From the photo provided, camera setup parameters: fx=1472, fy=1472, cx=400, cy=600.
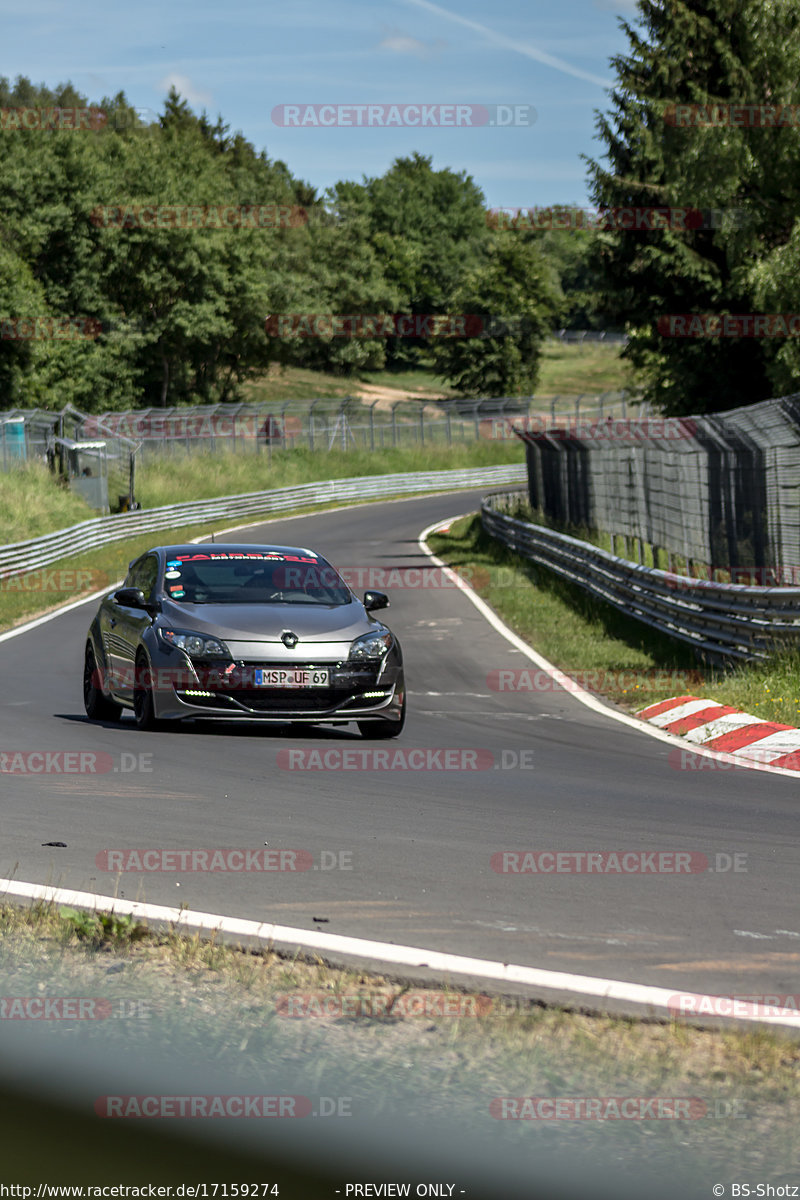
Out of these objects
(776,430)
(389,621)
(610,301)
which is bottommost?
(389,621)

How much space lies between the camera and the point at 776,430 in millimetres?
14484

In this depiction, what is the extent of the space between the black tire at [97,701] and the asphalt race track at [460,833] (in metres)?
0.22

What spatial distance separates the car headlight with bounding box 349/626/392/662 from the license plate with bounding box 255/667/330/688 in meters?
0.28

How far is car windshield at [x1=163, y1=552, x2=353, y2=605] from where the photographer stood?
11.7 metres

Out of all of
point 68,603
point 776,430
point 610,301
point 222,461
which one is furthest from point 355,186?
point 776,430

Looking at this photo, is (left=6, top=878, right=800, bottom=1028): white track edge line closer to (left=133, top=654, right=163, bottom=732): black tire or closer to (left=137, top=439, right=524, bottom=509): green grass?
(left=133, top=654, right=163, bottom=732): black tire

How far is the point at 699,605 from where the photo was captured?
15266 millimetres

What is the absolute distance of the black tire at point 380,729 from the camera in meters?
11.2

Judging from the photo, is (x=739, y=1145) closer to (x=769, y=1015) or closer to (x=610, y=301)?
(x=769, y=1015)

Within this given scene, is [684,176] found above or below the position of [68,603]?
above

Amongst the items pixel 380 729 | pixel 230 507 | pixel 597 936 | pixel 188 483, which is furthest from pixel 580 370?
pixel 597 936

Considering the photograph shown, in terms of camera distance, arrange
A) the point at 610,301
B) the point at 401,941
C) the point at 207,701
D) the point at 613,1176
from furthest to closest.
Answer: the point at 610,301 < the point at 207,701 < the point at 401,941 < the point at 613,1176

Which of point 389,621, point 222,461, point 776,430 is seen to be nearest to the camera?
point 776,430

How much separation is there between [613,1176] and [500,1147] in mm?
275
